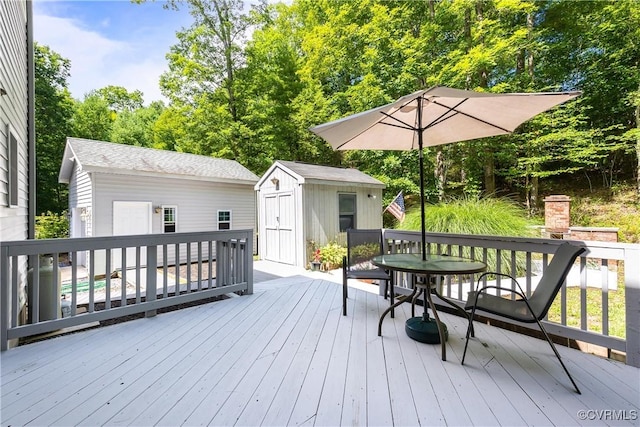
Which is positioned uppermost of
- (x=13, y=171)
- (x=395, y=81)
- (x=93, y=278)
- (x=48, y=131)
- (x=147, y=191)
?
(x=395, y=81)

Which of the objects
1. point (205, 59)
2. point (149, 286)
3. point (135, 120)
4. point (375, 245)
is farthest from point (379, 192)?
point (135, 120)

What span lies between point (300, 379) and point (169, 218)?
810cm

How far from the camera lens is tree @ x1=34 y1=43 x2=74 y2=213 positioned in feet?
46.2

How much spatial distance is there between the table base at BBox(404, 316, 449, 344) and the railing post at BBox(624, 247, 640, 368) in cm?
129

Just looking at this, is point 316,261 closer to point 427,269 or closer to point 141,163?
point 427,269

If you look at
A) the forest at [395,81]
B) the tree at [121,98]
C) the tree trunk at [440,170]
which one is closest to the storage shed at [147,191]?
the forest at [395,81]

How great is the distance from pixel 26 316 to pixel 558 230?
10191 mm

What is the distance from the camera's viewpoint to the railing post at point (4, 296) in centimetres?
248

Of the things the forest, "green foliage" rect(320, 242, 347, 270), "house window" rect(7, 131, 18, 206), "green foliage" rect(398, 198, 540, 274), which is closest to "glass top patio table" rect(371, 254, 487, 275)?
"green foliage" rect(398, 198, 540, 274)

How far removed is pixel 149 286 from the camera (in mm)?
3395

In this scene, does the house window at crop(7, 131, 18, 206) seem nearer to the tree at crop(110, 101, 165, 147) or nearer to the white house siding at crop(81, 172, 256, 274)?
the white house siding at crop(81, 172, 256, 274)

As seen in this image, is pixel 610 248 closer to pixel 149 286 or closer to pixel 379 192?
pixel 149 286

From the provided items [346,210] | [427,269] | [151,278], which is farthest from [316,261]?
[427,269]

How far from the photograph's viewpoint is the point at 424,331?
2682mm
